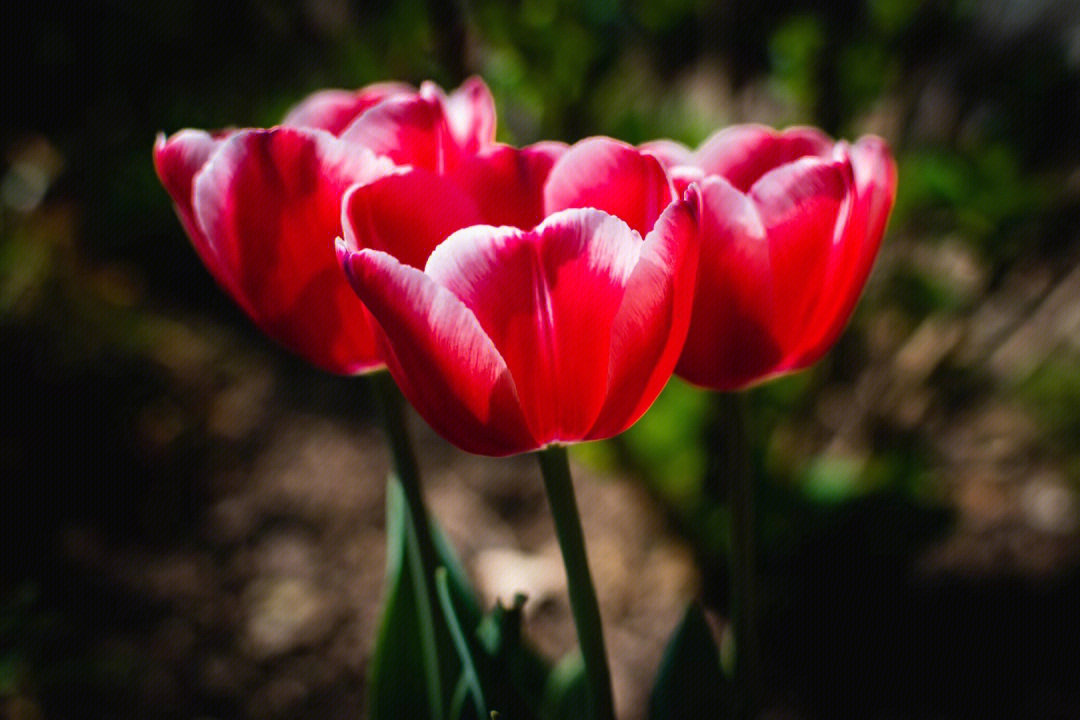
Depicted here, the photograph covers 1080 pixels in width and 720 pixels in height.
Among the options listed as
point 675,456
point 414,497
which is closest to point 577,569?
point 414,497

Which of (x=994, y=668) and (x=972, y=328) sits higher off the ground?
(x=972, y=328)

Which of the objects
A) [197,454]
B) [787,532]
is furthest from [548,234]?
[197,454]

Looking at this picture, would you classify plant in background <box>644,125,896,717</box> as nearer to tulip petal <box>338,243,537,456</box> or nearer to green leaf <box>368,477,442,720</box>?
tulip petal <box>338,243,537,456</box>

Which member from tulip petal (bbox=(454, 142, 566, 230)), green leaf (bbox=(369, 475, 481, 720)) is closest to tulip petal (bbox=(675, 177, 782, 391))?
tulip petal (bbox=(454, 142, 566, 230))

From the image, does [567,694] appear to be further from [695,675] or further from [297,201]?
[297,201]

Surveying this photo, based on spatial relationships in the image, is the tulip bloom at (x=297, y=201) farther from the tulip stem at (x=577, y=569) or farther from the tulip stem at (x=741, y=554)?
the tulip stem at (x=741, y=554)

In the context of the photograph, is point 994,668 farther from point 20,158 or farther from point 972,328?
point 20,158
